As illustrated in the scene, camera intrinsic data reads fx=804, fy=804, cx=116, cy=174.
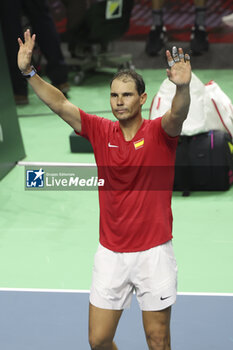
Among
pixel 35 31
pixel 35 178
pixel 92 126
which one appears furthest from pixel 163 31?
pixel 92 126

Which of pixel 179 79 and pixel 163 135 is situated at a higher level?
pixel 179 79

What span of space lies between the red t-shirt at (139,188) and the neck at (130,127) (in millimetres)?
19

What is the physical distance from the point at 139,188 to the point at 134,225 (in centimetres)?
17

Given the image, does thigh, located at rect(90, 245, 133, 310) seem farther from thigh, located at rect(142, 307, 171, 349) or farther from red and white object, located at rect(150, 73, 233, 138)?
red and white object, located at rect(150, 73, 233, 138)

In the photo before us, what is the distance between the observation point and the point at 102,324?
3.54 m

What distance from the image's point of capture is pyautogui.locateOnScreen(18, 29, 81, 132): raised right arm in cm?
362

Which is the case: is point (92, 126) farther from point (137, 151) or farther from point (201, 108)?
Result: point (201, 108)

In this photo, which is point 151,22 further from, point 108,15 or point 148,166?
point 148,166

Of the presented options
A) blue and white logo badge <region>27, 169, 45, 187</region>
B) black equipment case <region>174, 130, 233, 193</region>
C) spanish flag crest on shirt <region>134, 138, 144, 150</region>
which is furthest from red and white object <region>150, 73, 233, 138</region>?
spanish flag crest on shirt <region>134, 138, 144, 150</region>

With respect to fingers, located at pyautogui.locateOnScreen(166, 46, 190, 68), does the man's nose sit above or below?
below

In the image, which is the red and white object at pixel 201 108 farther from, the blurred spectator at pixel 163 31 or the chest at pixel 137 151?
the blurred spectator at pixel 163 31

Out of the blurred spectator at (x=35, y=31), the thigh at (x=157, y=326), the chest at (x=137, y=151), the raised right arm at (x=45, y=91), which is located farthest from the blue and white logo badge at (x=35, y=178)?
the blurred spectator at (x=35, y=31)

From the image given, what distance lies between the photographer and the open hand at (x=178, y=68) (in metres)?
3.29

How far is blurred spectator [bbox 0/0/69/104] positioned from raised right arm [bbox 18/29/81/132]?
5.80 metres
